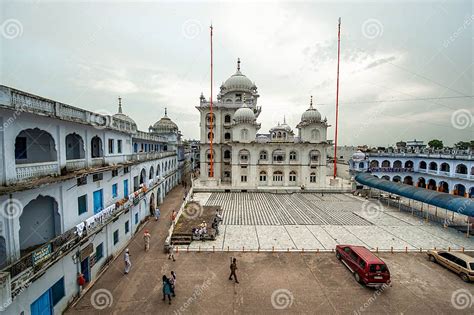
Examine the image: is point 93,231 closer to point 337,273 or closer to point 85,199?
point 85,199

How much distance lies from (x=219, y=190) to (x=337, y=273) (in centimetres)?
2452

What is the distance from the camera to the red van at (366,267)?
11.1 meters

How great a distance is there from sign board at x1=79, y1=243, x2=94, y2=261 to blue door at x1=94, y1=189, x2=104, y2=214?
7.05 feet

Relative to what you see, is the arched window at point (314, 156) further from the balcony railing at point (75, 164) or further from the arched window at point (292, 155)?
the balcony railing at point (75, 164)

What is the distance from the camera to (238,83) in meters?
43.6

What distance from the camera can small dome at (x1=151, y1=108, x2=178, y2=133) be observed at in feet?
135

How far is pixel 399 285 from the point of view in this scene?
11.6 m

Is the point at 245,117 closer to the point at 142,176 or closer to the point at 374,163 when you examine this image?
the point at 142,176

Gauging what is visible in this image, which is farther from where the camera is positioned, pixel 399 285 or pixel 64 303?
pixel 399 285

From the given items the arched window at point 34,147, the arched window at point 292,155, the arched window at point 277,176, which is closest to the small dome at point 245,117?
the arched window at point 292,155

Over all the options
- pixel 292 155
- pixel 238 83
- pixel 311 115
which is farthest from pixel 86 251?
pixel 238 83

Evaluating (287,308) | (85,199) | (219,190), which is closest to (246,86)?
(219,190)

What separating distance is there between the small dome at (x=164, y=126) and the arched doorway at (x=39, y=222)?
31.9 m

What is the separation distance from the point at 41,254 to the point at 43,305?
2.39 m
